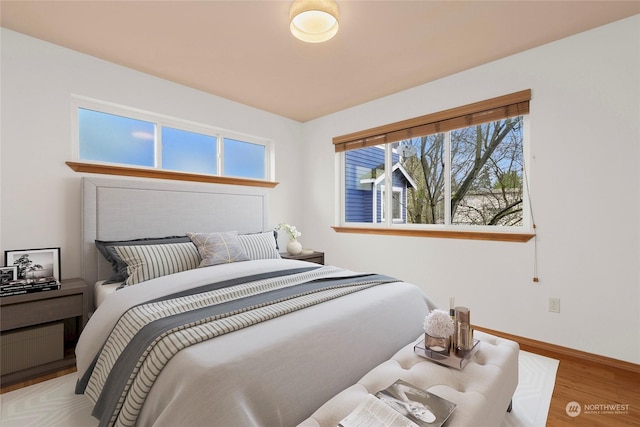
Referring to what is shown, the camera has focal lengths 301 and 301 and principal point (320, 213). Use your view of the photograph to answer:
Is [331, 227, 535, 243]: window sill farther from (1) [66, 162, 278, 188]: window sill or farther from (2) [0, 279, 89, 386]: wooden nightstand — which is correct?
Answer: (2) [0, 279, 89, 386]: wooden nightstand

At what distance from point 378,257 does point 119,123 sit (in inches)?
121

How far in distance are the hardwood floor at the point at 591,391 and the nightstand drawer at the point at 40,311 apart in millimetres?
397

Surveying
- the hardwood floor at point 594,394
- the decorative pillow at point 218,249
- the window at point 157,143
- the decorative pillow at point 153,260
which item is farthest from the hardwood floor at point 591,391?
the window at point 157,143

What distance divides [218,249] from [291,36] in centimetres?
181

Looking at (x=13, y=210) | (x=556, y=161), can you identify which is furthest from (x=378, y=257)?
(x=13, y=210)

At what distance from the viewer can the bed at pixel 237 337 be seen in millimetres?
1081

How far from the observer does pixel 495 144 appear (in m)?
2.87

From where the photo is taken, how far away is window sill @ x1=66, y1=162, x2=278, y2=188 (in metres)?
2.60

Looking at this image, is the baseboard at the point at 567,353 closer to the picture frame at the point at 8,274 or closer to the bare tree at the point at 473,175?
the bare tree at the point at 473,175

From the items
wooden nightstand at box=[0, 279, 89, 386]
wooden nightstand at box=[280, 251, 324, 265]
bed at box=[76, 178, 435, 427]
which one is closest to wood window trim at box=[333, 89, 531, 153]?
wooden nightstand at box=[280, 251, 324, 265]

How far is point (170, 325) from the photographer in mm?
1315

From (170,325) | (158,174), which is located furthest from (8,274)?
(170,325)

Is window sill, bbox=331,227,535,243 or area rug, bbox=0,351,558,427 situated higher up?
window sill, bbox=331,227,535,243

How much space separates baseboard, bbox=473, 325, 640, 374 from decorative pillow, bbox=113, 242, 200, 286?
2821 mm
